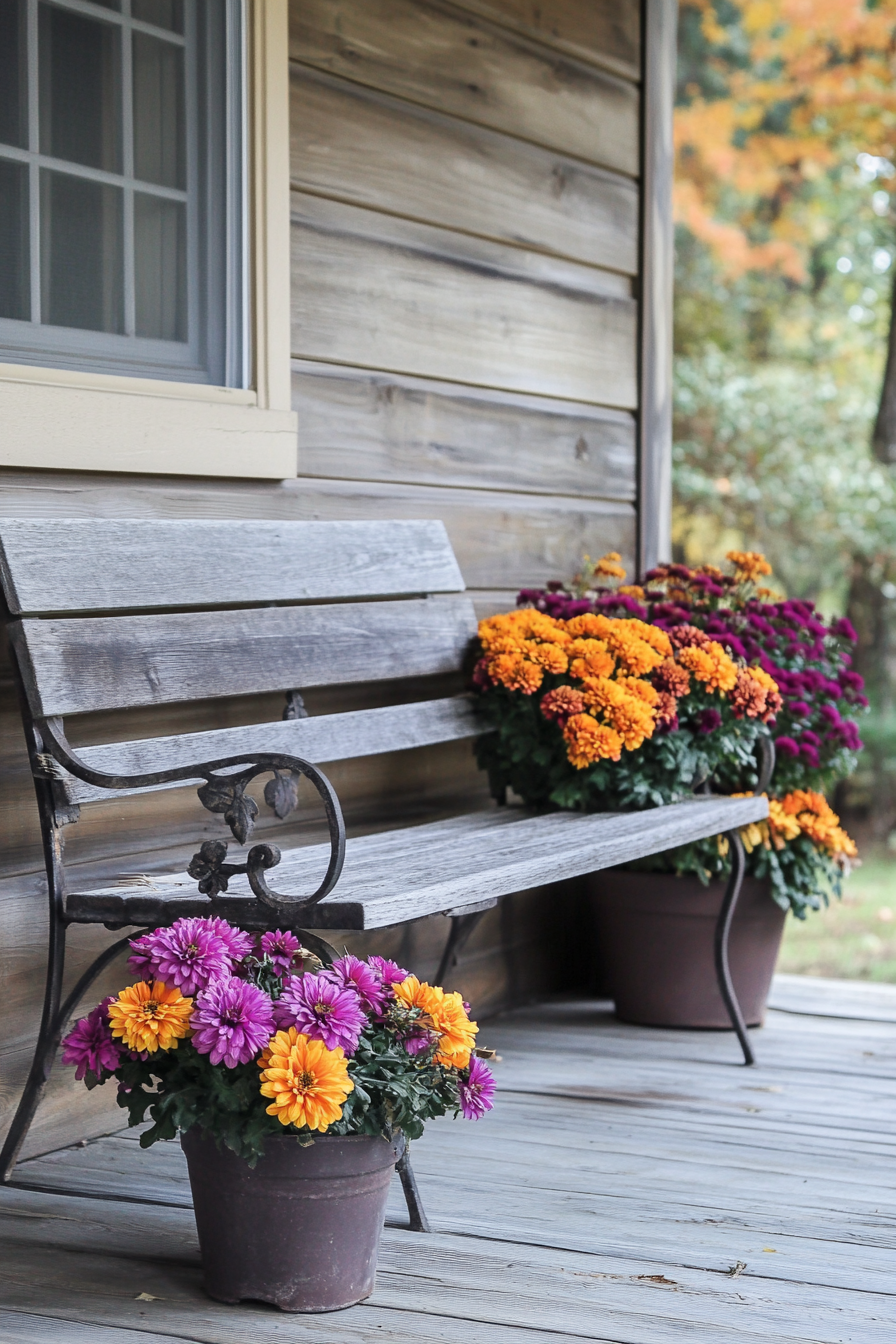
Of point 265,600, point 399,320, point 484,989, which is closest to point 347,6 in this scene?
point 399,320

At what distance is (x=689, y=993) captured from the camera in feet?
11.2

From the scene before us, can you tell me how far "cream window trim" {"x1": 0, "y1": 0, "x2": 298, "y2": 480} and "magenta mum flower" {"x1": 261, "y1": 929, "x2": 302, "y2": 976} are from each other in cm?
87

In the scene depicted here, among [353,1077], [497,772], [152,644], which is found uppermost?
[152,644]

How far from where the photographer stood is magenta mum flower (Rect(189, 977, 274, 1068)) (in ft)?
6.11

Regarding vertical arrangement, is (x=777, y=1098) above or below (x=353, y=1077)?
below

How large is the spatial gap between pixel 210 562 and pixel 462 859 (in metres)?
0.66

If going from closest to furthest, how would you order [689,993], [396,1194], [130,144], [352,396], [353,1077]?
[353,1077], [396,1194], [130,144], [352,396], [689,993]

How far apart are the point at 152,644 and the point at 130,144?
2.90 ft

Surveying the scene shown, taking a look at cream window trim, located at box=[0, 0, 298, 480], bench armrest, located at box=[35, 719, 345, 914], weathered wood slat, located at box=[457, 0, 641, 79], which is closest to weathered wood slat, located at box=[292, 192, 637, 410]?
cream window trim, located at box=[0, 0, 298, 480]

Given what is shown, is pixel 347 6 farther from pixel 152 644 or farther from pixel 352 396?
pixel 152 644

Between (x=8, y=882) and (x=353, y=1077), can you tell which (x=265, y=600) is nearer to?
(x=8, y=882)

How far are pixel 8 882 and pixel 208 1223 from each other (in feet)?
2.39

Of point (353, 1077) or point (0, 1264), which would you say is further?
point (0, 1264)

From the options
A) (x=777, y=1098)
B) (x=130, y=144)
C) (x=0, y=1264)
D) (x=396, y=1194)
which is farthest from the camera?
(x=777, y=1098)
